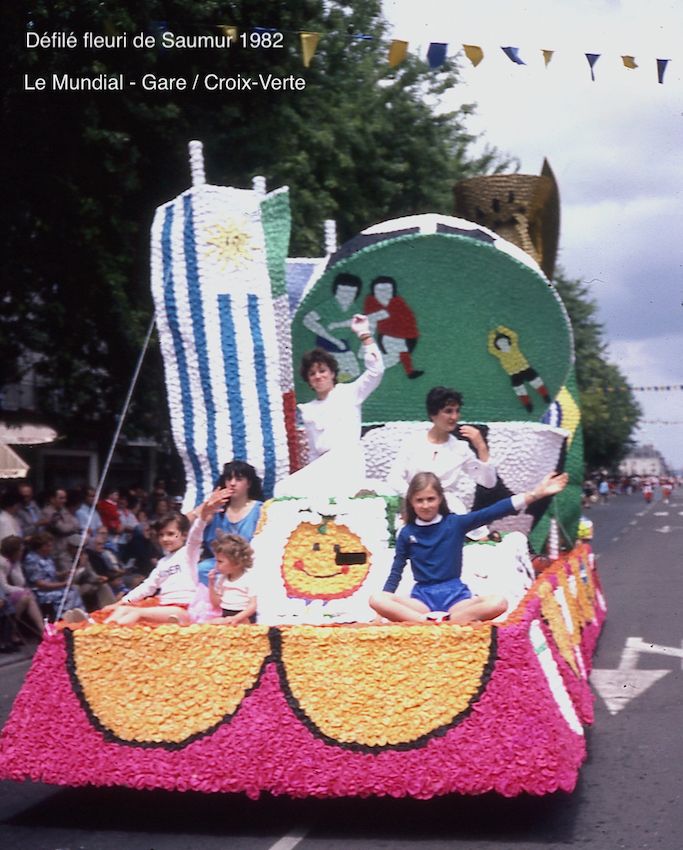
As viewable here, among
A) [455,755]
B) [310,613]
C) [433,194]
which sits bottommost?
[455,755]

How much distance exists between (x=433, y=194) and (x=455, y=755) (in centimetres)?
1591

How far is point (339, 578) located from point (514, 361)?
241 cm

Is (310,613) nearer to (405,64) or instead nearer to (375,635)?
(375,635)

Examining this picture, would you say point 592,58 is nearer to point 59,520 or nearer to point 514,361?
point 514,361

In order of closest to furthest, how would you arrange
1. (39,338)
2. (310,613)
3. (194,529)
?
(310,613), (194,529), (39,338)

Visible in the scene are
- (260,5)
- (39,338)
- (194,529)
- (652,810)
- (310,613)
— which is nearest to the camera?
(652,810)

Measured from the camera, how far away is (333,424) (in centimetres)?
739

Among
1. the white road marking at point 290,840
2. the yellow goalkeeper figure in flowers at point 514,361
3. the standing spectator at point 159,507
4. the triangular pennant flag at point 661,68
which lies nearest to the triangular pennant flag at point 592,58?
the triangular pennant flag at point 661,68

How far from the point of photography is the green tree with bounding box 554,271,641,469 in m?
36.9

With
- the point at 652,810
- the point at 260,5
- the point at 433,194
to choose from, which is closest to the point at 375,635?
the point at 652,810

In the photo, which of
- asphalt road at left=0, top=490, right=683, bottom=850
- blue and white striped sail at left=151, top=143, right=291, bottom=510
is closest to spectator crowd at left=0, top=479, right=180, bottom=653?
blue and white striped sail at left=151, top=143, right=291, bottom=510

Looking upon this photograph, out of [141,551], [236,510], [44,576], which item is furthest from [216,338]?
[141,551]

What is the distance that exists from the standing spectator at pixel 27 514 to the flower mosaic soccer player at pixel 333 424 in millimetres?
6765

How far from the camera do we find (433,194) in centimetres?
2039
